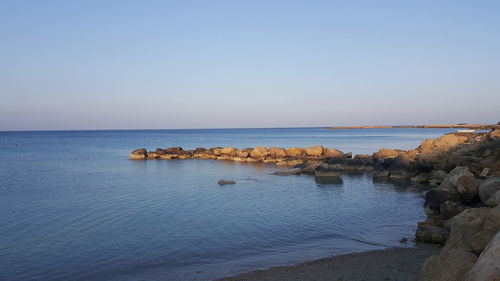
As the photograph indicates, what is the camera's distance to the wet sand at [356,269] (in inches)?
447

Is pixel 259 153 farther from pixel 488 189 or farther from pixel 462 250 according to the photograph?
pixel 462 250

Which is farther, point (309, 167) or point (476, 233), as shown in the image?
point (309, 167)

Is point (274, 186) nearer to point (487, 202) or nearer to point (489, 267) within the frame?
point (487, 202)

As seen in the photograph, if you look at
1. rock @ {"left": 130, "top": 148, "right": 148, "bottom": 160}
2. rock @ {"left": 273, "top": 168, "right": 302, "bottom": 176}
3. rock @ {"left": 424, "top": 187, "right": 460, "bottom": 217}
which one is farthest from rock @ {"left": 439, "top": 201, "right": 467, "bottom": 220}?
rock @ {"left": 130, "top": 148, "right": 148, "bottom": 160}

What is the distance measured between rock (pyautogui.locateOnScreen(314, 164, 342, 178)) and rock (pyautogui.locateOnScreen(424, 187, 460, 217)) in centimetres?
1853

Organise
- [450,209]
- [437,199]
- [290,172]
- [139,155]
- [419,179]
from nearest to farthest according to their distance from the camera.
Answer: [450,209] → [437,199] → [419,179] → [290,172] → [139,155]

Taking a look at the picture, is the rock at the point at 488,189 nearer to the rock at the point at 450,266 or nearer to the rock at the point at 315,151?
the rock at the point at 450,266

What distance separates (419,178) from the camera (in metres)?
32.7

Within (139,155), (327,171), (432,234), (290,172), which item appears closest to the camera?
(432,234)

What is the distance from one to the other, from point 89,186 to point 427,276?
92.9 feet

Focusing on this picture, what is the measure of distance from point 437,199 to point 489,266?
41.2ft

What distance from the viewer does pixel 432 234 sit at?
Answer: 14922 mm

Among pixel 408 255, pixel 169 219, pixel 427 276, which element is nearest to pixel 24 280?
pixel 169 219

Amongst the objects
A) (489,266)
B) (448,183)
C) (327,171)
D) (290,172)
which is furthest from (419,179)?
(489,266)
